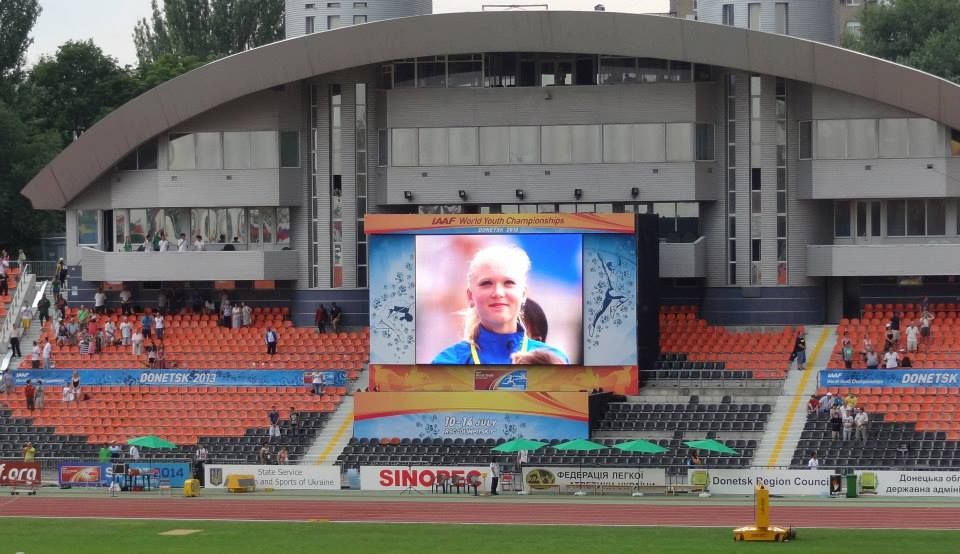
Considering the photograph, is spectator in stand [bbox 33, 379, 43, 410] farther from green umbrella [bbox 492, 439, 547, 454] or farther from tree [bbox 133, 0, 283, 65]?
tree [bbox 133, 0, 283, 65]

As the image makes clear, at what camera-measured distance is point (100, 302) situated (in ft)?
257

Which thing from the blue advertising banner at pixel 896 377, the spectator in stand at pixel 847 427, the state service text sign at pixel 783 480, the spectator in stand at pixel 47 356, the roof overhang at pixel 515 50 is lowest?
the state service text sign at pixel 783 480

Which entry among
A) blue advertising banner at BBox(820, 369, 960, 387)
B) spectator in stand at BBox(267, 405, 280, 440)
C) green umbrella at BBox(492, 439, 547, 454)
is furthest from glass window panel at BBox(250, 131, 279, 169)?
blue advertising banner at BBox(820, 369, 960, 387)

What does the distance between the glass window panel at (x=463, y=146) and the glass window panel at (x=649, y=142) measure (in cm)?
558

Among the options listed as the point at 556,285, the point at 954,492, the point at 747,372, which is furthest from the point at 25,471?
the point at 954,492

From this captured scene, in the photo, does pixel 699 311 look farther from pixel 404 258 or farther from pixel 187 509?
pixel 187 509

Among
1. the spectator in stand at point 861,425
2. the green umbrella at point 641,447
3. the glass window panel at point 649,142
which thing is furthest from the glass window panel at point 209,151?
the spectator in stand at point 861,425

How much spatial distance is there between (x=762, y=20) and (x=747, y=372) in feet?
53.5

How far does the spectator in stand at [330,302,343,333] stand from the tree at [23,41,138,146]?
4160 cm

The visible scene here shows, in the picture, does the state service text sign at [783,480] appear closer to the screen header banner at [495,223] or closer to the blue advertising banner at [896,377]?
the blue advertising banner at [896,377]

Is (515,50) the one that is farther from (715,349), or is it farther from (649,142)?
(715,349)

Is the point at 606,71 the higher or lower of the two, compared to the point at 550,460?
higher

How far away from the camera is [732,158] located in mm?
73438

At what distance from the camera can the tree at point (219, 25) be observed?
132375 millimetres
